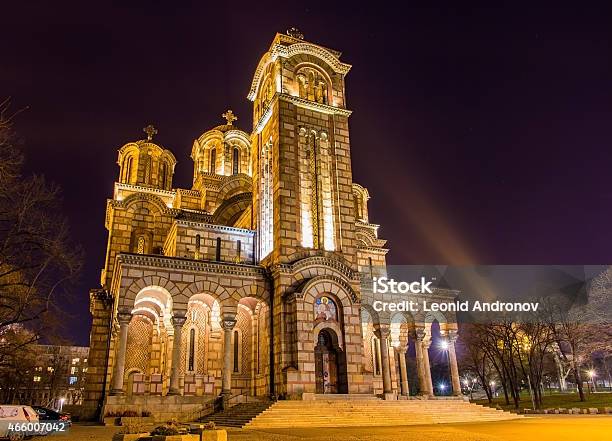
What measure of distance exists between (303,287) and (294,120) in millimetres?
9207

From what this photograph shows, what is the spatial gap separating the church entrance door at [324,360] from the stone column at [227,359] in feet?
13.6

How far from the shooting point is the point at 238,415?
18.4 m

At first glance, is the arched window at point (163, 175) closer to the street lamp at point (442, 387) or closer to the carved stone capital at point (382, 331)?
the carved stone capital at point (382, 331)

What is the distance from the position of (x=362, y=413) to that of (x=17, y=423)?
11.7m

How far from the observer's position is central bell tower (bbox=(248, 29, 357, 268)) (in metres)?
24.3

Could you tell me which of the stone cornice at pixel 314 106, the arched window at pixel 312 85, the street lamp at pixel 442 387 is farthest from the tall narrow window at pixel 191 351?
the street lamp at pixel 442 387

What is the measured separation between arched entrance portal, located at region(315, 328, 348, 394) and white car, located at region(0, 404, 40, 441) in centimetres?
1247

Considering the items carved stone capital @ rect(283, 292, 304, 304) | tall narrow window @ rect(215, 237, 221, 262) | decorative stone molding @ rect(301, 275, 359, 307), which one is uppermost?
tall narrow window @ rect(215, 237, 221, 262)

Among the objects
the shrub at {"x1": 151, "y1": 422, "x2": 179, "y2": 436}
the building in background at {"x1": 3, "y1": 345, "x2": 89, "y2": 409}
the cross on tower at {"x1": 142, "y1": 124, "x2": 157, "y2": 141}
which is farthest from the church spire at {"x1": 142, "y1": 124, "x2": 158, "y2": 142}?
the shrub at {"x1": 151, "y1": 422, "x2": 179, "y2": 436}

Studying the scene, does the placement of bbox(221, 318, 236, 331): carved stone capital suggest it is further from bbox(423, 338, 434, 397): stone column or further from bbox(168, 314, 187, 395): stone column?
bbox(423, 338, 434, 397): stone column

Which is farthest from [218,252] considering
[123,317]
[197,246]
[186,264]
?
[123,317]

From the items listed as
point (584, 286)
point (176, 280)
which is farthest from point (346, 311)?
point (584, 286)

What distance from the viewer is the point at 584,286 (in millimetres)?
36188

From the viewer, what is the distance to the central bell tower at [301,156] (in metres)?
24.3
